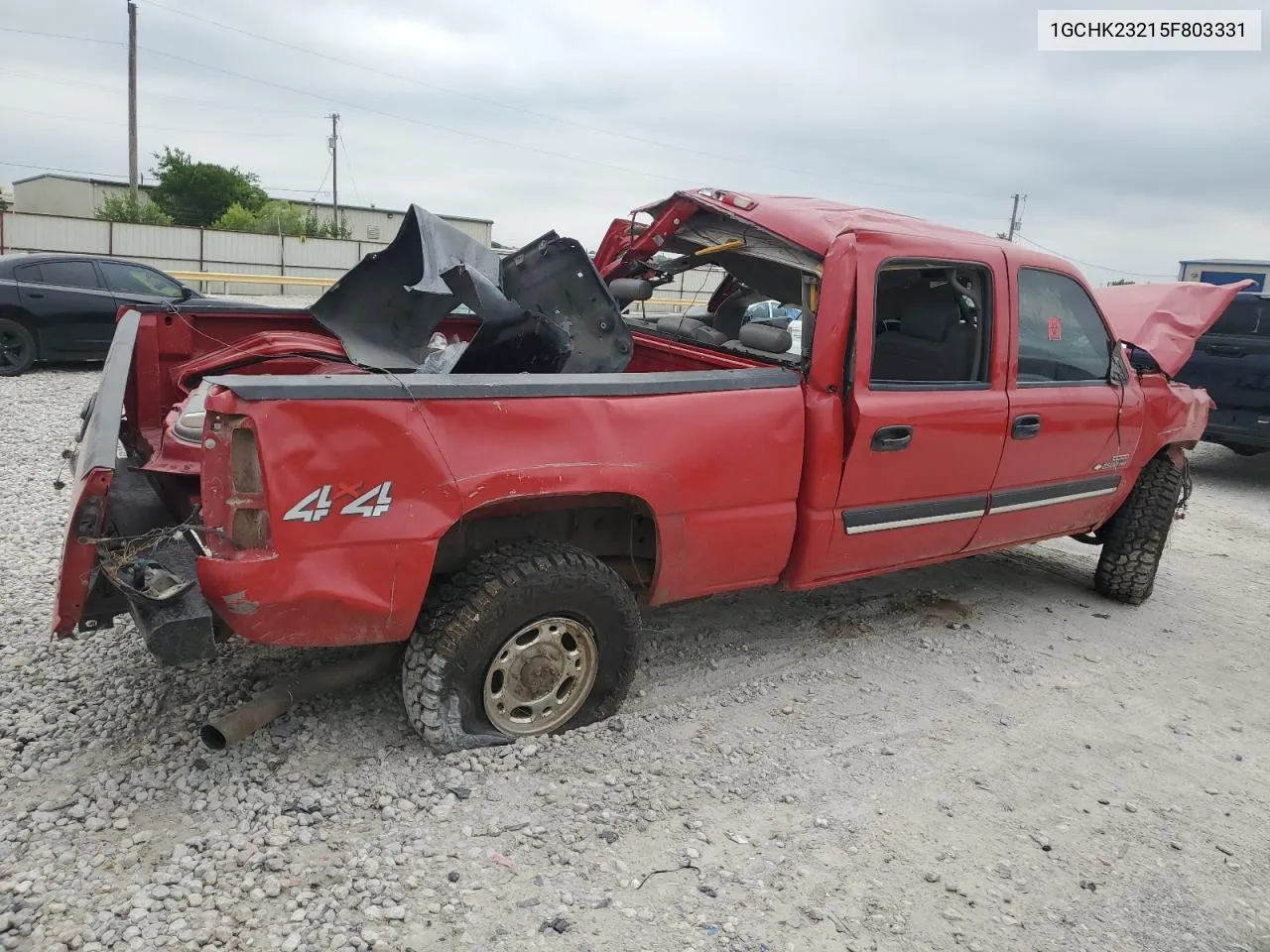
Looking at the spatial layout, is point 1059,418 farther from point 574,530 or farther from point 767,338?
point 574,530

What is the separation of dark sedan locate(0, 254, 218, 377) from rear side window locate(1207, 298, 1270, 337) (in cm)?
1109

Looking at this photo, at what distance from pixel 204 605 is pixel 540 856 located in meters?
1.20

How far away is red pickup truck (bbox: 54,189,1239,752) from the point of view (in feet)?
8.64

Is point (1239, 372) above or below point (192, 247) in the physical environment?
below

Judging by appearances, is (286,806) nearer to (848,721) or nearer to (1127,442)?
(848,721)

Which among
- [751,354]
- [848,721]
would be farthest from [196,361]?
[848,721]

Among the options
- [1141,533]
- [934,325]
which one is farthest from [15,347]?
[1141,533]

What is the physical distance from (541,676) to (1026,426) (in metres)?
2.59

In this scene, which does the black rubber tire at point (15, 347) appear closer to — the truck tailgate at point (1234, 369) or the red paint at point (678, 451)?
the red paint at point (678, 451)

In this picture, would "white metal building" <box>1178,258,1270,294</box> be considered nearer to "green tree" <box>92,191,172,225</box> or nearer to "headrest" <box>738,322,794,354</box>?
"headrest" <box>738,322,794,354</box>

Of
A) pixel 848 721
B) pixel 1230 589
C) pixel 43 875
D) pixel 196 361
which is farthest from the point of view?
pixel 1230 589

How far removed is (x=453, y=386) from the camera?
9.24 feet

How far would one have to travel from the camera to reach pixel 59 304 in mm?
10219

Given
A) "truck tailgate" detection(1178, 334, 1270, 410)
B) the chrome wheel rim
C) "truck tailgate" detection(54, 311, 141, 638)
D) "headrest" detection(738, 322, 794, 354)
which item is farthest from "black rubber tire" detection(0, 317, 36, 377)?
"truck tailgate" detection(1178, 334, 1270, 410)
